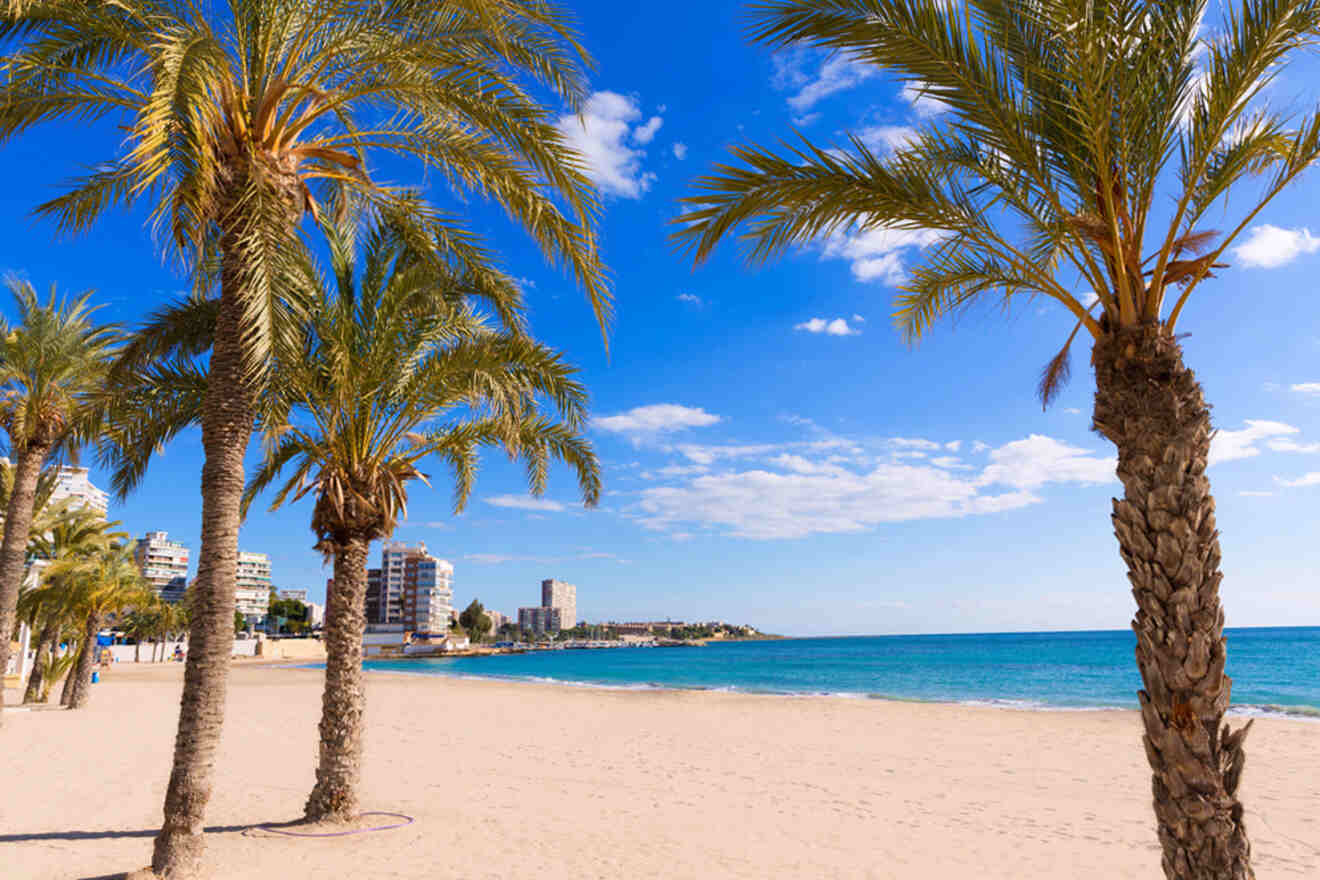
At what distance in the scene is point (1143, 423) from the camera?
4164 mm

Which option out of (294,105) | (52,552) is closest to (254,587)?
(52,552)

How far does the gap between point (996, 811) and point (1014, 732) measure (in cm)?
993

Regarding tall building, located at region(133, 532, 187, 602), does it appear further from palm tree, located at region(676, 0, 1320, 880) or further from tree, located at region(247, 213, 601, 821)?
palm tree, located at region(676, 0, 1320, 880)

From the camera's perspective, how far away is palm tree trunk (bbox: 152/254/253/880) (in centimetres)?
602

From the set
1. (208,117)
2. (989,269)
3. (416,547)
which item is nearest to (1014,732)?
(989,269)

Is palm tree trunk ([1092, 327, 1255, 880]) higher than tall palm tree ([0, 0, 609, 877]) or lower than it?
lower

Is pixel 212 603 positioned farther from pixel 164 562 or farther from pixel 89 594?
pixel 164 562

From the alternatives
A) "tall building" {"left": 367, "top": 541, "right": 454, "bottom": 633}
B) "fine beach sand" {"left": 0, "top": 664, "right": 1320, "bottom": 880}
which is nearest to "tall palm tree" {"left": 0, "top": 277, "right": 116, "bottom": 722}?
"fine beach sand" {"left": 0, "top": 664, "right": 1320, "bottom": 880}

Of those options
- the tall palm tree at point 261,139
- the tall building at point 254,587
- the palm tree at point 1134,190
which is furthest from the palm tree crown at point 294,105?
the tall building at point 254,587

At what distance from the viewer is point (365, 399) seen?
841 centimetres

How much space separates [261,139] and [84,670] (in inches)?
838

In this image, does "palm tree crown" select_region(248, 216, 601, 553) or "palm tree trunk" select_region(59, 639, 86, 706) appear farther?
"palm tree trunk" select_region(59, 639, 86, 706)

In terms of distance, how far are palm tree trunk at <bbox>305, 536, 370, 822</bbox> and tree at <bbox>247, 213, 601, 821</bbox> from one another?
0.01 metres

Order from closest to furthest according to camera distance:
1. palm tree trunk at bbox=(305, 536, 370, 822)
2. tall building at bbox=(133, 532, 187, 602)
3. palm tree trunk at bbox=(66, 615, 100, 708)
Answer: palm tree trunk at bbox=(305, 536, 370, 822) → palm tree trunk at bbox=(66, 615, 100, 708) → tall building at bbox=(133, 532, 187, 602)
